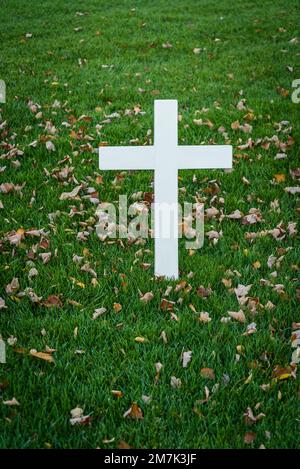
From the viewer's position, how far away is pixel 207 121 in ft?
21.8

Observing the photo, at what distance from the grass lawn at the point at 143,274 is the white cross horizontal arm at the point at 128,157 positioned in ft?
2.56

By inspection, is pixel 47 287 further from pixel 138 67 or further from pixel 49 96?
pixel 138 67

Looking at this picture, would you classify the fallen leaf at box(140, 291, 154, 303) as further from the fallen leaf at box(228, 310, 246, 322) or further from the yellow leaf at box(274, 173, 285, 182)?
the yellow leaf at box(274, 173, 285, 182)

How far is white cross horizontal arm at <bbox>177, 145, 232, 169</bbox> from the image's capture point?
3.73 m

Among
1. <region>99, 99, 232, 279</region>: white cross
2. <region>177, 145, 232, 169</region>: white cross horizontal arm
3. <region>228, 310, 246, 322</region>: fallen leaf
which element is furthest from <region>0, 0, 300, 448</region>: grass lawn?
<region>177, 145, 232, 169</region>: white cross horizontal arm

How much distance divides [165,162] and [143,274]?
85 centimetres

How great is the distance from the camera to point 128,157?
3.75m

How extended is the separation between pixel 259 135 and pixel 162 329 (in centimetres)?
369

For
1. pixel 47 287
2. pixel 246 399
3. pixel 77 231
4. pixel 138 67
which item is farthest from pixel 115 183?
pixel 138 67

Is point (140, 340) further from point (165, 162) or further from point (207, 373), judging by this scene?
point (165, 162)

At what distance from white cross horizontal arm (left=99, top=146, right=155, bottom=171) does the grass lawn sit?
78cm

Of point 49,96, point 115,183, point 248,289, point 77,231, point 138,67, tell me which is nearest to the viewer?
point 248,289

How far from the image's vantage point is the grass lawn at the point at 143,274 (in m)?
2.68

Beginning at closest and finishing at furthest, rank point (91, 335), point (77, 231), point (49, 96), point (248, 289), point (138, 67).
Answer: point (91, 335) < point (248, 289) < point (77, 231) < point (49, 96) < point (138, 67)
